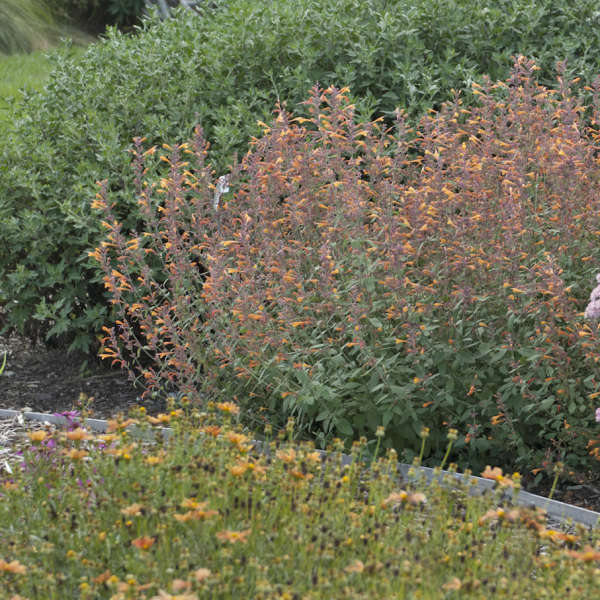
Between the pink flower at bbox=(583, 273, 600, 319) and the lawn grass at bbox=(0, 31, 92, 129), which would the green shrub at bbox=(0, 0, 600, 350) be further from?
the lawn grass at bbox=(0, 31, 92, 129)

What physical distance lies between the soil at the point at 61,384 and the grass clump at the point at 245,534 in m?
2.06

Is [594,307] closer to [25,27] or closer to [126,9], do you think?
[25,27]

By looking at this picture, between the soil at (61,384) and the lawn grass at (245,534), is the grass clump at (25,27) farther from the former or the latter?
the lawn grass at (245,534)

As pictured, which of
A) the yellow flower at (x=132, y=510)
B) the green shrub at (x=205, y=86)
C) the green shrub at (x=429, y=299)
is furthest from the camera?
the green shrub at (x=205, y=86)

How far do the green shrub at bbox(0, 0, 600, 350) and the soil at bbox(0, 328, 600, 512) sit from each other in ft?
→ 0.63

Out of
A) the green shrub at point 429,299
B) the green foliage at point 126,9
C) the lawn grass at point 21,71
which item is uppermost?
the green foliage at point 126,9

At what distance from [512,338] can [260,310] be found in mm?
1037

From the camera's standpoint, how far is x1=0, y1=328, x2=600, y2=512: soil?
17.4 feet

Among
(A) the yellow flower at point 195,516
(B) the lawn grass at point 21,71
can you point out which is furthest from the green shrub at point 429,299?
(B) the lawn grass at point 21,71

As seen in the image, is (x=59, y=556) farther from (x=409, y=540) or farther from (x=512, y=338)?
(x=512, y=338)

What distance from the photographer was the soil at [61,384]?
5.29m

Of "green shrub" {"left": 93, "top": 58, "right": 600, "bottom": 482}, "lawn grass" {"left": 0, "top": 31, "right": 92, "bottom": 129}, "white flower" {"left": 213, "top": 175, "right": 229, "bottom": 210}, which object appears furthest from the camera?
"lawn grass" {"left": 0, "top": 31, "right": 92, "bottom": 129}

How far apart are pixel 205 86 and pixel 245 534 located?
4043 millimetres

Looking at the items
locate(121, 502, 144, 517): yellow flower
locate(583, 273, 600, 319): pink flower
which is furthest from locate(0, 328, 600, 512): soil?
locate(583, 273, 600, 319): pink flower
